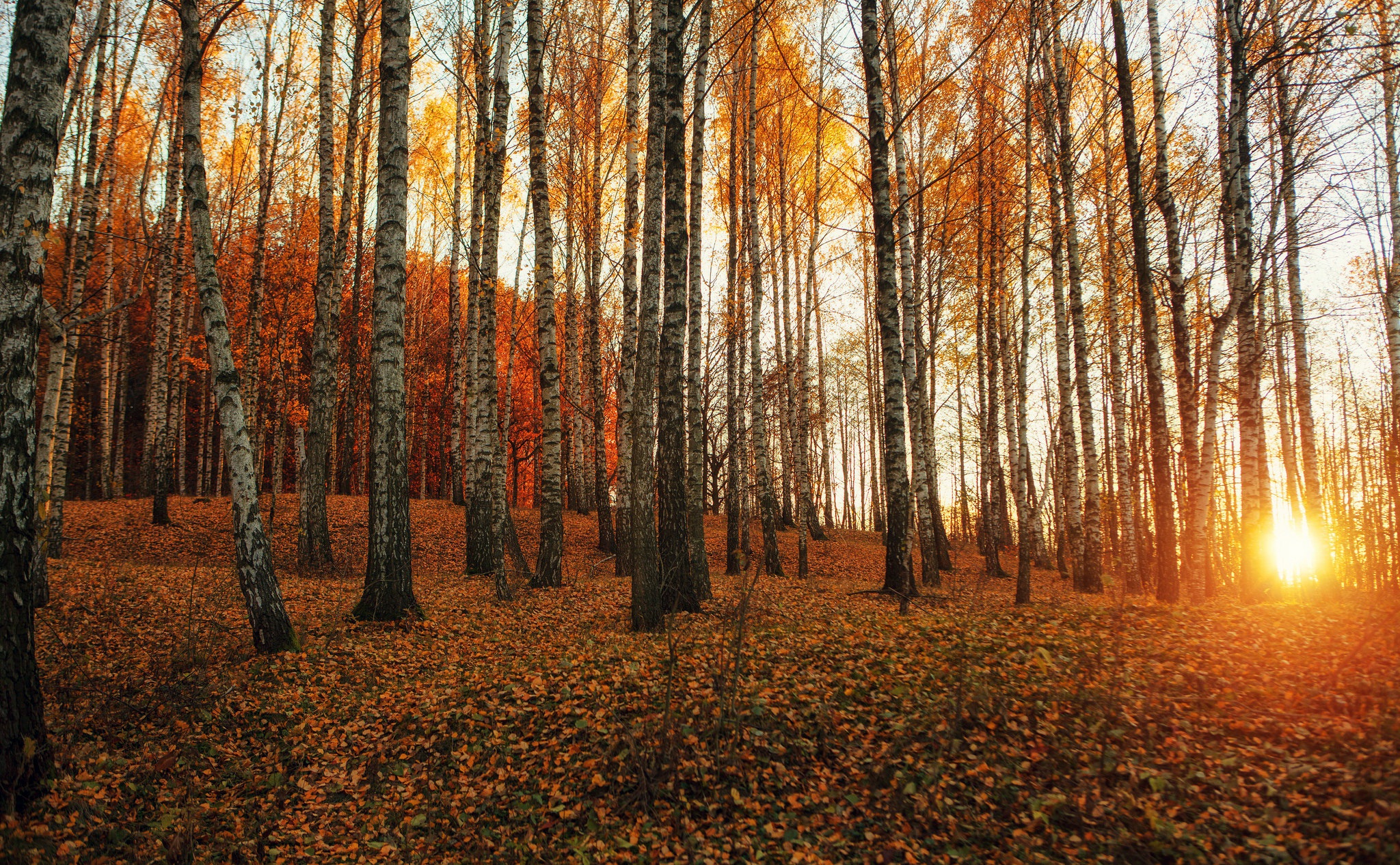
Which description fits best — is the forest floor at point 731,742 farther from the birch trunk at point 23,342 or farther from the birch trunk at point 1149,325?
the birch trunk at point 1149,325

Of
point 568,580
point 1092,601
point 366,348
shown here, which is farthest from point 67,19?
point 366,348

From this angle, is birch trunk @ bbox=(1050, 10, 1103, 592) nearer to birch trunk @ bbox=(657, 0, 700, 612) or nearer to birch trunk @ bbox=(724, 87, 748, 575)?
birch trunk @ bbox=(724, 87, 748, 575)

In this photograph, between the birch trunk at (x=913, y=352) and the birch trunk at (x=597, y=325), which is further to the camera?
the birch trunk at (x=597, y=325)

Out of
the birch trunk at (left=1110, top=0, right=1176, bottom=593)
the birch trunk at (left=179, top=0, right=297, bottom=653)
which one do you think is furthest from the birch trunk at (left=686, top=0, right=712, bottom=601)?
the birch trunk at (left=1110, top=0, right=1176, bottom=593)

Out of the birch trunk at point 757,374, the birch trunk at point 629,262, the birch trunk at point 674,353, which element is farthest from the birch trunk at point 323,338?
the birch trunk at point 757,374

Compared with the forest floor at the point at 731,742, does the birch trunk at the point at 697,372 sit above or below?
above

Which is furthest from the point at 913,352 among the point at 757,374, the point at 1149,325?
the point at 1149,325

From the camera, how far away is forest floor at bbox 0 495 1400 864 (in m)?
3.64

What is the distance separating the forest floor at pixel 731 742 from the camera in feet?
12.0

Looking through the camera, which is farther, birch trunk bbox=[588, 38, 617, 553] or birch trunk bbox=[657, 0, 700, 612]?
birch trunk bbox=[588, 38, 617, 553]

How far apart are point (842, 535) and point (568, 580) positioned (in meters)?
14.0

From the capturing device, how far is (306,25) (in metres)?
12.6

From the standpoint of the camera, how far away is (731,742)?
14.5 feet

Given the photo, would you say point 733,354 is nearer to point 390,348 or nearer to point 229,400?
point 390,348
